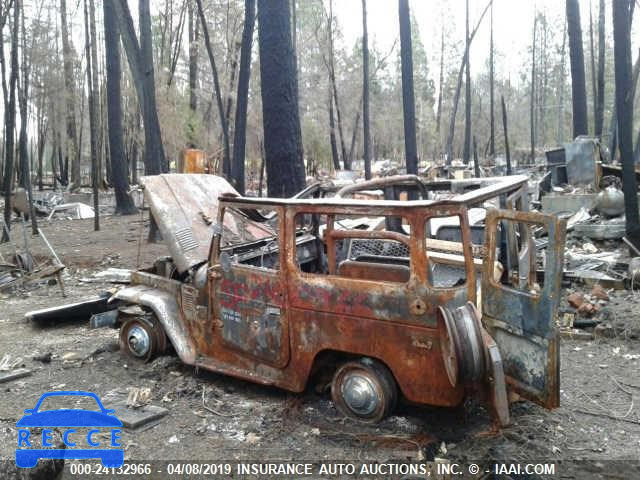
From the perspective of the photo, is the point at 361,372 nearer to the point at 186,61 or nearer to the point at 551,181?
the point at 551,181

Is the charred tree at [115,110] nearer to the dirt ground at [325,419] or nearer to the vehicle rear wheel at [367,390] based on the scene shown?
the dirt ground at [325,419]

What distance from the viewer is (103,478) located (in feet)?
12.5

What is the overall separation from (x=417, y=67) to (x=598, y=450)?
5517 centimetres

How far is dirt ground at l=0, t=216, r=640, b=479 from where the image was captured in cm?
400

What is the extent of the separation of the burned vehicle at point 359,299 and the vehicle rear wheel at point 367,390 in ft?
0.03

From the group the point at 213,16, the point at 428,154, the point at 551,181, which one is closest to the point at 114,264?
the point at 551,181

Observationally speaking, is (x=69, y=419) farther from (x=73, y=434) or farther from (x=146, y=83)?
(x=146, y=83)

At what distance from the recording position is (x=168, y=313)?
18.3 ft

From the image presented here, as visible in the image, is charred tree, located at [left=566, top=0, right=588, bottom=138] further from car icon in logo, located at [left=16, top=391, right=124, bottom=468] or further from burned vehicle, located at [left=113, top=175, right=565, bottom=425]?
car icon in logo, located at [left=16, top=391, right=124, bottom=468]

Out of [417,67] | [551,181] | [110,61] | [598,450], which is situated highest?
[417,67]

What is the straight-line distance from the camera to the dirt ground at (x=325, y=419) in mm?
4004

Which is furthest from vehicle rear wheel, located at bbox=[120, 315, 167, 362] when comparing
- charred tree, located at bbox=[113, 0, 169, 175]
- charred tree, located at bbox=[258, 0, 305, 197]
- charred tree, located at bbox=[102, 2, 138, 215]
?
charred tree, located at bbox=[102, 2, 138, 215]

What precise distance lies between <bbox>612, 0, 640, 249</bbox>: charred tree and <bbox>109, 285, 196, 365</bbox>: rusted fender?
25.6 feet

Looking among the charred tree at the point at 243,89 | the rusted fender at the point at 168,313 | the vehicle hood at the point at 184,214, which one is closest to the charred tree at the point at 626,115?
the vehicle hood at the point at 184,214
